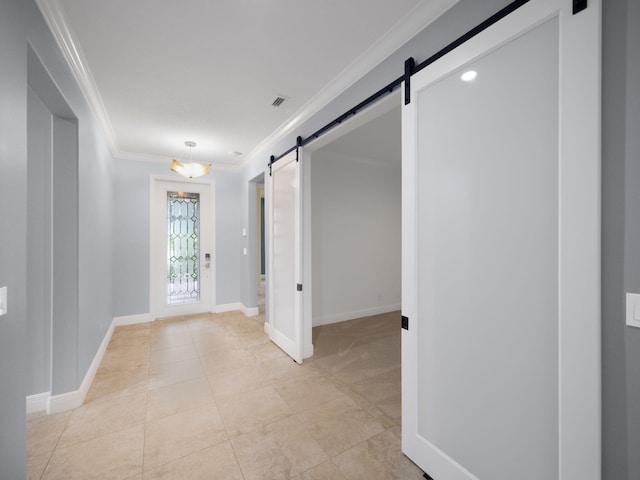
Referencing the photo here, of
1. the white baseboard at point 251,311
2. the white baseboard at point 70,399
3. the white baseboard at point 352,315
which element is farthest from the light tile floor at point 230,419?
the white baseboard at point 251,311

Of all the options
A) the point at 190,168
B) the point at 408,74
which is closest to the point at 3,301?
the point at 408,74

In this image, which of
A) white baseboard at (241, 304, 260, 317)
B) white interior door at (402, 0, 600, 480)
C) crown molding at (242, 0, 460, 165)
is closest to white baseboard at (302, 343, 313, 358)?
white interior door at (402, 0, 600, 480)

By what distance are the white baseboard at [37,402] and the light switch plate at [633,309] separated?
3538mm

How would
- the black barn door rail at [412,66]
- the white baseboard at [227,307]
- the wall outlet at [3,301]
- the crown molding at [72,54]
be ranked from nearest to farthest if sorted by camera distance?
the wall outlet at [3,301] → the black barn door rail at [412,66] → the crown molding at [72,54] → the white baseboard at [227,307]

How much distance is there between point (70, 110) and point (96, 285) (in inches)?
69.4

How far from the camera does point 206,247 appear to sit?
5.03 meters

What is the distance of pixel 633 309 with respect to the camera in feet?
3.14

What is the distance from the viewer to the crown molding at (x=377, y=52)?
5.33 feet

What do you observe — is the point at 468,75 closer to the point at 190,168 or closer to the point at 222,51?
the point at 222,51

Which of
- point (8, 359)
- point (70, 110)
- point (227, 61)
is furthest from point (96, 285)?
point (227, 61)

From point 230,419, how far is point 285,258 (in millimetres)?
1704

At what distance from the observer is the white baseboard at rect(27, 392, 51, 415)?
2.23 m

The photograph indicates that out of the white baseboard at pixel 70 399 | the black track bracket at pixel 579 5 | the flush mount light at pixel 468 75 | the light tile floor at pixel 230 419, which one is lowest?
the light tile floor at pixel 230 419

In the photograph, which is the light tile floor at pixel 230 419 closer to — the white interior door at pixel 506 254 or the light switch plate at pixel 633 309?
the white interior door at pixel 506 254
